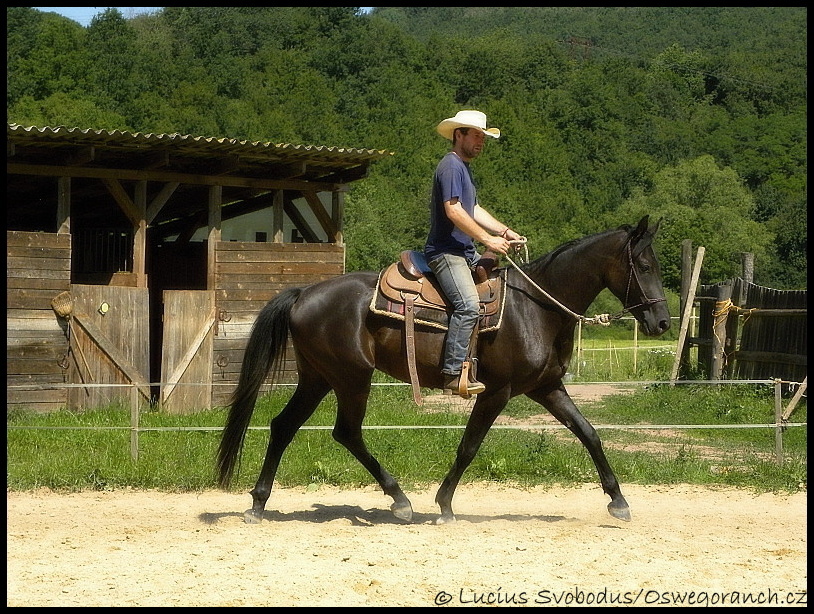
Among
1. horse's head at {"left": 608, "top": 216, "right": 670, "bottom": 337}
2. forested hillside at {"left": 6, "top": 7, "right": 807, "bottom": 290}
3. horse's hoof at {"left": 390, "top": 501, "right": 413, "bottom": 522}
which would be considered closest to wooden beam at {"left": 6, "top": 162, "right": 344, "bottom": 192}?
horse's hoof at {"left": 390, "top": 501, "right": 413, "bottom": 522}

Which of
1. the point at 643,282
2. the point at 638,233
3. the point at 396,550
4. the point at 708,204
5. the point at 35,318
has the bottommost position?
the point at 396,550

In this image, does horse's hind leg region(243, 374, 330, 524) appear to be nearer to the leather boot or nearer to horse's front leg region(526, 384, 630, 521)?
the leather boot

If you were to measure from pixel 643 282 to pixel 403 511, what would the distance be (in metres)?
2.35

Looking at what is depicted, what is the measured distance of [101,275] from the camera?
15.6 metres

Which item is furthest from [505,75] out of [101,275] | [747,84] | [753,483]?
[753,483]

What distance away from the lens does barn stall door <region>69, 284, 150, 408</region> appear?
44.2ft

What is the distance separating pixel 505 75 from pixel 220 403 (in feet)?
225

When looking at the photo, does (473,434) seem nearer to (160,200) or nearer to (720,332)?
(160,200)

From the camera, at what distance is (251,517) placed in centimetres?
729

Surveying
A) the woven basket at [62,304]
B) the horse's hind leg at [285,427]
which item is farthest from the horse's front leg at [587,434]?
the woven basket at [62,304]

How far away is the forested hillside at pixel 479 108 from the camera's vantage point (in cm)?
4875

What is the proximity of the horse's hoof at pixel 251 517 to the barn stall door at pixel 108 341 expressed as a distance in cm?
623

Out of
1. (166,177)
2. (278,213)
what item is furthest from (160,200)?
(278,213)

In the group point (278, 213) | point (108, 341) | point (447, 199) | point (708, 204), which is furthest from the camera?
point (708, 204)
